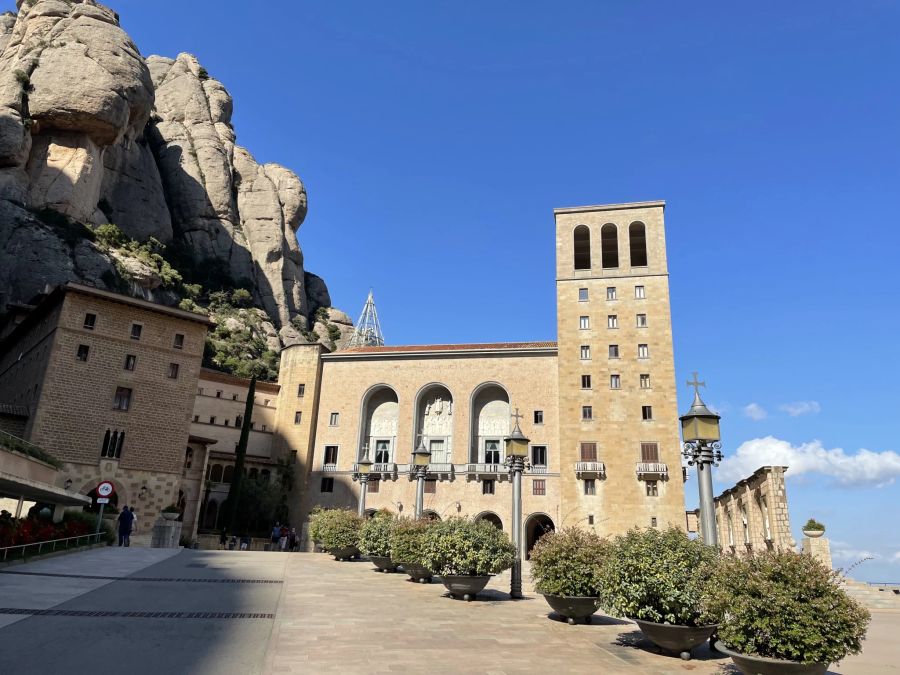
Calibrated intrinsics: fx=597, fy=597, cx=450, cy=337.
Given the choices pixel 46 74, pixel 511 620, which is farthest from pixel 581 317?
pixel 46 74

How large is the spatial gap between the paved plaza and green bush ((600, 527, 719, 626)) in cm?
57

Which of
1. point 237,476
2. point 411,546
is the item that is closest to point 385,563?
point 411,546

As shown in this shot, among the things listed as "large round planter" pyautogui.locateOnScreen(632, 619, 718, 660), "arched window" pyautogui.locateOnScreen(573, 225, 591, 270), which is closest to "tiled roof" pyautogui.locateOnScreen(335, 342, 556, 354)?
"arched window" pyautogui.locateOnScreen(573, 225, 591, 270)

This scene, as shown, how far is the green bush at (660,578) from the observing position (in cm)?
848

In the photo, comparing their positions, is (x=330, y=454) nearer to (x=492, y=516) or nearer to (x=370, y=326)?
(x=492, y=516)

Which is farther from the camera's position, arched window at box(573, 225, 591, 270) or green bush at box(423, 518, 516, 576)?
arched window at box(573, 225, 591, 270)

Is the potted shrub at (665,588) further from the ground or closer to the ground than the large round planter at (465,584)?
further from the ground

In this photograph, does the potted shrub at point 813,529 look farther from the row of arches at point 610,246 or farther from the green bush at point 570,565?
the row of arches at point 610,246

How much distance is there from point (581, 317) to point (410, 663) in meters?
38.5

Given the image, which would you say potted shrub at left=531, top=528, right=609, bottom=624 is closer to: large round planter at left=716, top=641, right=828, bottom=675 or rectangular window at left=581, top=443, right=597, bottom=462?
large round planter at left=716, top=641, right=828, bottom=675

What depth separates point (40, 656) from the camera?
6.72 m

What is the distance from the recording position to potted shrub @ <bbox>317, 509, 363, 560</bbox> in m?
23.0

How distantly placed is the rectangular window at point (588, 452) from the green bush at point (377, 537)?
71.4 feet

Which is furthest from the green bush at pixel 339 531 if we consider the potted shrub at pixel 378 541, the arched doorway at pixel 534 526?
the arched doorway at pixel 534 526
